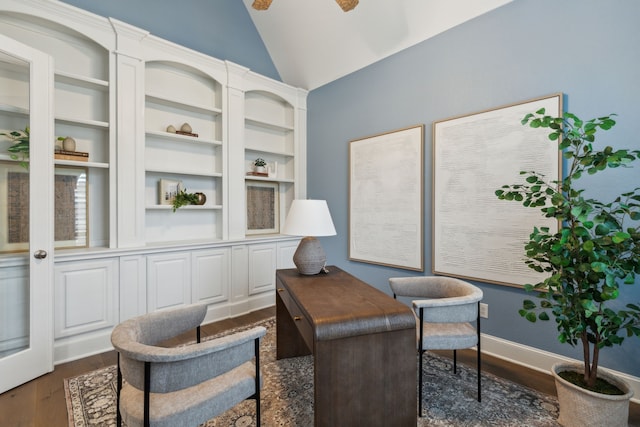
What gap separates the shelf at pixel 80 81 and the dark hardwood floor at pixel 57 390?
91.3 inches

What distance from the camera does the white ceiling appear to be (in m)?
2.73

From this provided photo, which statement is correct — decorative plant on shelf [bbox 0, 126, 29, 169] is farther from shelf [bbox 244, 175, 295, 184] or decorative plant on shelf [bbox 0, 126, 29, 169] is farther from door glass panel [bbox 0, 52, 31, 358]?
shelf [bbox 244, 175, 295, 184]

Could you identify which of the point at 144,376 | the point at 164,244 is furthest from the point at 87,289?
the point at 144,376

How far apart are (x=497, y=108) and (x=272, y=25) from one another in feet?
9.38

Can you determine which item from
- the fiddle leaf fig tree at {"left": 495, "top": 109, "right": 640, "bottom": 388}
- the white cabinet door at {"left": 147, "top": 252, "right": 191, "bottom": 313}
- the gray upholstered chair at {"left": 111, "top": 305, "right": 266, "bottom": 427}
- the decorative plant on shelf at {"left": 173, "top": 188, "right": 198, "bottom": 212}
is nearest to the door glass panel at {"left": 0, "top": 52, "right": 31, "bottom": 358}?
the white cabinet door at {"left": 147, "top": 252, "right": 191, "bottom": 313}

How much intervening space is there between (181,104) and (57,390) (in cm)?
263

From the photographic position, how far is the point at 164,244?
299 cm

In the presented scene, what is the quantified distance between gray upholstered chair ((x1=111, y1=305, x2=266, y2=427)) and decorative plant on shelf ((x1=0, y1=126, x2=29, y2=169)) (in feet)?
5.33

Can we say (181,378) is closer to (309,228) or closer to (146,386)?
(146,386)

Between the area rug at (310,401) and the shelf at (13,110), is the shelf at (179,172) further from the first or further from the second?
the area rug at (310,401)

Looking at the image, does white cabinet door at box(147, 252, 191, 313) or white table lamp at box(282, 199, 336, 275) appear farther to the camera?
white cabinet door at box(147, 252, 191, 313)

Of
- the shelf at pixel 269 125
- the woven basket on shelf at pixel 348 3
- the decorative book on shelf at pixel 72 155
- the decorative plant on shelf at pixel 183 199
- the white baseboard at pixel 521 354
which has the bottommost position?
the white baseboard at pixel 521 354

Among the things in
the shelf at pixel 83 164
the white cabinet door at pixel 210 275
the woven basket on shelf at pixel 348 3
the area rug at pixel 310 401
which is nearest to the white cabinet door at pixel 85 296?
the area rug at pixel 310 401

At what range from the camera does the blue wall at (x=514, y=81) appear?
1.96 m
